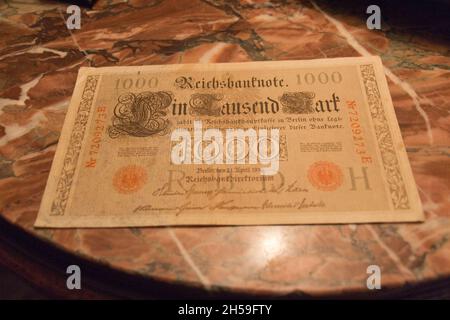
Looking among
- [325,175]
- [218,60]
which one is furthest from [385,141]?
[218,60]

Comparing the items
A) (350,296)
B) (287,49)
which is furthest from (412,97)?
(350,296)

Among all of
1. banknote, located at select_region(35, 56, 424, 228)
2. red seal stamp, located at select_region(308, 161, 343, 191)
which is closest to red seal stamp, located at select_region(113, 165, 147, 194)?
banknote, located at select_region(35, 56, 424, 228)

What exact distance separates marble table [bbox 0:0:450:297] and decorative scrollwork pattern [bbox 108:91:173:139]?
0.08m

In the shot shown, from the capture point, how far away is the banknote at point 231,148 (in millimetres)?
427

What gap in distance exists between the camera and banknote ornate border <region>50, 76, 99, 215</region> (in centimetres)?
44

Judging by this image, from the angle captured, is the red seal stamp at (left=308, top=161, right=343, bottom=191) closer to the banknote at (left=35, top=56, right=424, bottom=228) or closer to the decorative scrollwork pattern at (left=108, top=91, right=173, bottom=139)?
the banknote at (left=35, top=56, right=424, bottom=228)

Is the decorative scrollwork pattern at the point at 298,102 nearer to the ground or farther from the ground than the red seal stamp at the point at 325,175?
farther from the ground

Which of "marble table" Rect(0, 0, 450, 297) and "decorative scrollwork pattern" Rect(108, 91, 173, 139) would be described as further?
"decorative scrollwork pattern" Rect(108, 91, 173, 139)

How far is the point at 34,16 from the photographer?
682 mm

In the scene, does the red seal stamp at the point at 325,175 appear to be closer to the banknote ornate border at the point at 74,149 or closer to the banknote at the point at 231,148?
the banknote at the point at 231,148

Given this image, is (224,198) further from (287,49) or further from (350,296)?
(287,49)

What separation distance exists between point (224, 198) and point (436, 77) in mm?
379

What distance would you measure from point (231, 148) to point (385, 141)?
0.65ft

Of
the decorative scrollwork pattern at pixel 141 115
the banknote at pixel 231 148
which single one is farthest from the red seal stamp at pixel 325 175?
the decorative scrollwork pattern at pixel 141 115
